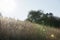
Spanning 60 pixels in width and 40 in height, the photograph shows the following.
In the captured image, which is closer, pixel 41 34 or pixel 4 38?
pixel 4 38

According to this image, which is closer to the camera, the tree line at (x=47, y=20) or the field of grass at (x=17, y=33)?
the field of grass at (x=17, y=33)

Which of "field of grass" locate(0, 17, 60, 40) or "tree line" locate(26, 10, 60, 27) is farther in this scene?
"tree line" locate(26, 10, 60, 27)

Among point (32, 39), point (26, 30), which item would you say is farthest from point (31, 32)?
A: point (32, 39)

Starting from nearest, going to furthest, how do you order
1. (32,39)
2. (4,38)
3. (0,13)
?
(4,38)
(32,39)
(0,13)

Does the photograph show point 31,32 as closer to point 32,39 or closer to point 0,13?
point 32,39

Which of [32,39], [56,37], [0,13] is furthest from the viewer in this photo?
[0,13]

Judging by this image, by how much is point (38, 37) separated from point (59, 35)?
1.56m

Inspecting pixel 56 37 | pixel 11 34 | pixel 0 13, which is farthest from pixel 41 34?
pixel 0 13

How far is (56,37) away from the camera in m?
9.29

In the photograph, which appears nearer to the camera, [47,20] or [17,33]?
[17,33]

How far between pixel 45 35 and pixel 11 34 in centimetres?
171

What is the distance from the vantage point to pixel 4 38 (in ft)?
23.9

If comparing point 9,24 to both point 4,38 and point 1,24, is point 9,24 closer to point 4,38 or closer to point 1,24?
point 1,24

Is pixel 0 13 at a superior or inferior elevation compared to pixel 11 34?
superior
